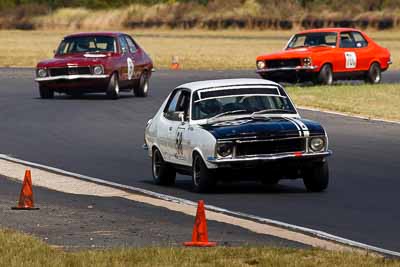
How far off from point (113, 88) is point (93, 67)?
2.71 feet

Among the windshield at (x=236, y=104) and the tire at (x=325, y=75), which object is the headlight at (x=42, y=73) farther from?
the windshield at (x=236, y=104)

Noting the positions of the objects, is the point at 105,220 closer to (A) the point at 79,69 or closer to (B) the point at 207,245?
(B) the point at 207,245

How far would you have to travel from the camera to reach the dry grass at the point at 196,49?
172 feet

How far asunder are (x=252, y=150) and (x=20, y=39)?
6466cm

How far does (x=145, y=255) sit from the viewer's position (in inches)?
424

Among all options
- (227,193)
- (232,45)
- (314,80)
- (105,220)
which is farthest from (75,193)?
(232,45)

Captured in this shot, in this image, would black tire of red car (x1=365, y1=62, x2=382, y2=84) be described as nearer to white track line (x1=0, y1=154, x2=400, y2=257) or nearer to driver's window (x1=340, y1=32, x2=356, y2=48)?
driver's window (x1=340, y1=32, x2=356, y2=48)

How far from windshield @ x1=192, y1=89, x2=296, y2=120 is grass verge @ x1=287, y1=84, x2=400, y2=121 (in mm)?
10994

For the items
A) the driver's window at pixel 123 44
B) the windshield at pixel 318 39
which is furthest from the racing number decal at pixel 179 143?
the windshield at pixel 318 39

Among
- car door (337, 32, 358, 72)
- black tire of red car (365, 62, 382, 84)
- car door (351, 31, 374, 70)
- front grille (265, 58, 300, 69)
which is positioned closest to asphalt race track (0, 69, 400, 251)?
front grille (265, 58, 300, 69)

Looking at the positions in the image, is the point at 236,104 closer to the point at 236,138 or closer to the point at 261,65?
the point at 236,138

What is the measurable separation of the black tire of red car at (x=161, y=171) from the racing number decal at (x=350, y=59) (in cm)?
1944

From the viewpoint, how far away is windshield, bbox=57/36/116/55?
3278 centimetres

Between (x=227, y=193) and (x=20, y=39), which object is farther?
(x=20, y=39)
